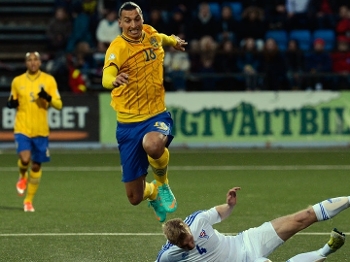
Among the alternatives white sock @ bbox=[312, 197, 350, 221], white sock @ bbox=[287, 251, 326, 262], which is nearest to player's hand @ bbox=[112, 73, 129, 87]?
white sock @ bbox=[312, 197, 350, 221]

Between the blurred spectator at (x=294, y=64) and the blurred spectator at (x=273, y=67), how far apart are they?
17cm

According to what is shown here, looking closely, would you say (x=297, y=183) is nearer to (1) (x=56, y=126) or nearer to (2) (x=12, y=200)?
(2) (x=12, y=200)

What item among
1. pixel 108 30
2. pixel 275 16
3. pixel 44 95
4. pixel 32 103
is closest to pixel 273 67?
pixel 275 16

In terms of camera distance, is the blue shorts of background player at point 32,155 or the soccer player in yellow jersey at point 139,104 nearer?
the soccer player in yellow jersey at point 139,104

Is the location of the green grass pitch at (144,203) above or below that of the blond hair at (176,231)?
below

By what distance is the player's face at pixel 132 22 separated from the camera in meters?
9.34

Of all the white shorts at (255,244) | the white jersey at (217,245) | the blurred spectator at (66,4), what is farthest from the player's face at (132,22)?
the blurred spectator at (66,4)

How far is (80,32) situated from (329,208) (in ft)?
46.7

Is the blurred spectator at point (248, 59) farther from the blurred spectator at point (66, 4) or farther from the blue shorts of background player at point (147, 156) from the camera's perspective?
the blue shorts of background player at point (147, 156)

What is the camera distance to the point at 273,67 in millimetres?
20219

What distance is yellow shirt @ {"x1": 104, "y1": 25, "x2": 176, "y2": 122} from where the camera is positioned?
376 inches

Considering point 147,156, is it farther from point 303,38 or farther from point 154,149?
point 303,38

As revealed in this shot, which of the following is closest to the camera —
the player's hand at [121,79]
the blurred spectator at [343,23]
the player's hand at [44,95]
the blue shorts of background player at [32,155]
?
the player's hand at [121,79]

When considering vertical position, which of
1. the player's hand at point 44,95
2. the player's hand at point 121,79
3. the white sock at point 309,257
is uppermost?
the player's hand at point 121,79
